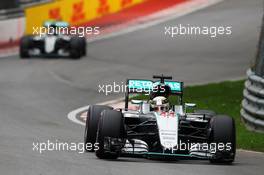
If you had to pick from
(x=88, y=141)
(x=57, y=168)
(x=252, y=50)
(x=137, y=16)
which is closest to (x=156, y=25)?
(x=137, y=16)

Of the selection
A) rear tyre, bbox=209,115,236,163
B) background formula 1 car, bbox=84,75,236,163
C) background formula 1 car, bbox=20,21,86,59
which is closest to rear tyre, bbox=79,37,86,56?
background formula 1 car, bbox=20,21,86,59

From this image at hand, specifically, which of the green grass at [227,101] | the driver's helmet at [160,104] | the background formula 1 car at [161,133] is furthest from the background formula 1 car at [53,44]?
the background formula 1 car at [161,133]

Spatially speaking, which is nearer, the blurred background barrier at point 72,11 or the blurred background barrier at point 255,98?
the blurred background barrier at point 255,98

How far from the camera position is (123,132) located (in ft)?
47.6

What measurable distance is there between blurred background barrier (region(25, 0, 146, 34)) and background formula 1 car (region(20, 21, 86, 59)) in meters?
3.88

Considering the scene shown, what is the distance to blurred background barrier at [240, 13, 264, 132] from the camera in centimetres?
1795

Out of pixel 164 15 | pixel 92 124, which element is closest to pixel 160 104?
pixel 92 124

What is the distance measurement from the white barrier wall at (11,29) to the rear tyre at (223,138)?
22.7m

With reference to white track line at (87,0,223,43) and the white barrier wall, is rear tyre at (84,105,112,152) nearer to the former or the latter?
the white barrier wall

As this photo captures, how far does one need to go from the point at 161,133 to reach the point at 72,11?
2653 centimetres

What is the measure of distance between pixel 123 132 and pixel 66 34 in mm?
20737

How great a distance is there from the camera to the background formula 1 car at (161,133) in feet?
46.6

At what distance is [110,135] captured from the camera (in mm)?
14227

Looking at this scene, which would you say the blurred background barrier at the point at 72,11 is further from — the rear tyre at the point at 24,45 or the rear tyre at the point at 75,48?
the rear tyre at the point at 75,48
